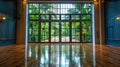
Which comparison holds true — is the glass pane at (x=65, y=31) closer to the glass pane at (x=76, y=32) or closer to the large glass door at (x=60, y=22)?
the large glass door at (x=60, y=22)

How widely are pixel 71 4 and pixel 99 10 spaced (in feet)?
9.05

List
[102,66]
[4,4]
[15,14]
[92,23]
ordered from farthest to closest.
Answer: [92,23]
[15,14]
[4,4]
[102,66]

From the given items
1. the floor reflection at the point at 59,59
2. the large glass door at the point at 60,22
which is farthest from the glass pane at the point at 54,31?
the floor reflection at the point at 59,59

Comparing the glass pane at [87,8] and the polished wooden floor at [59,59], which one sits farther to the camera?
the glass pane at [87,8]

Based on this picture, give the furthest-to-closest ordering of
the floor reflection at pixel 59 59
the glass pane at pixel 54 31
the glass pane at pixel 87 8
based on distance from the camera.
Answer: the glass pane at pixel 54 31
the glass pane at pixel 87 8
the floor reflection at pixel 59 59

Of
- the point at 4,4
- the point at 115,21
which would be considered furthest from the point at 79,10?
the point at 4,4

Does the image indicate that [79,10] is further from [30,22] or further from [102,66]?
[102,66]

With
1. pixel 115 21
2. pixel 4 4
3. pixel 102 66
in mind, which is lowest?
pixel 102 66

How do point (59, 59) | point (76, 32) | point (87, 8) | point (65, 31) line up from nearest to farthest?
1. point (59, 59)
2. point (87, 8)
3. point (76, 32)
4. point (65, 31)

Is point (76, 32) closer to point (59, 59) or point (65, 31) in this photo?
point (65, 31)

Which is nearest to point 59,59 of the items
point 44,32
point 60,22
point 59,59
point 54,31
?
point 59,59

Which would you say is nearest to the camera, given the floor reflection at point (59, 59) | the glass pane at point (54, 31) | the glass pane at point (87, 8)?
the floor reflection at point (59, 59)

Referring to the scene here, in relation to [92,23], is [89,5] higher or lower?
higher

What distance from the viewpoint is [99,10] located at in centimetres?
1627
